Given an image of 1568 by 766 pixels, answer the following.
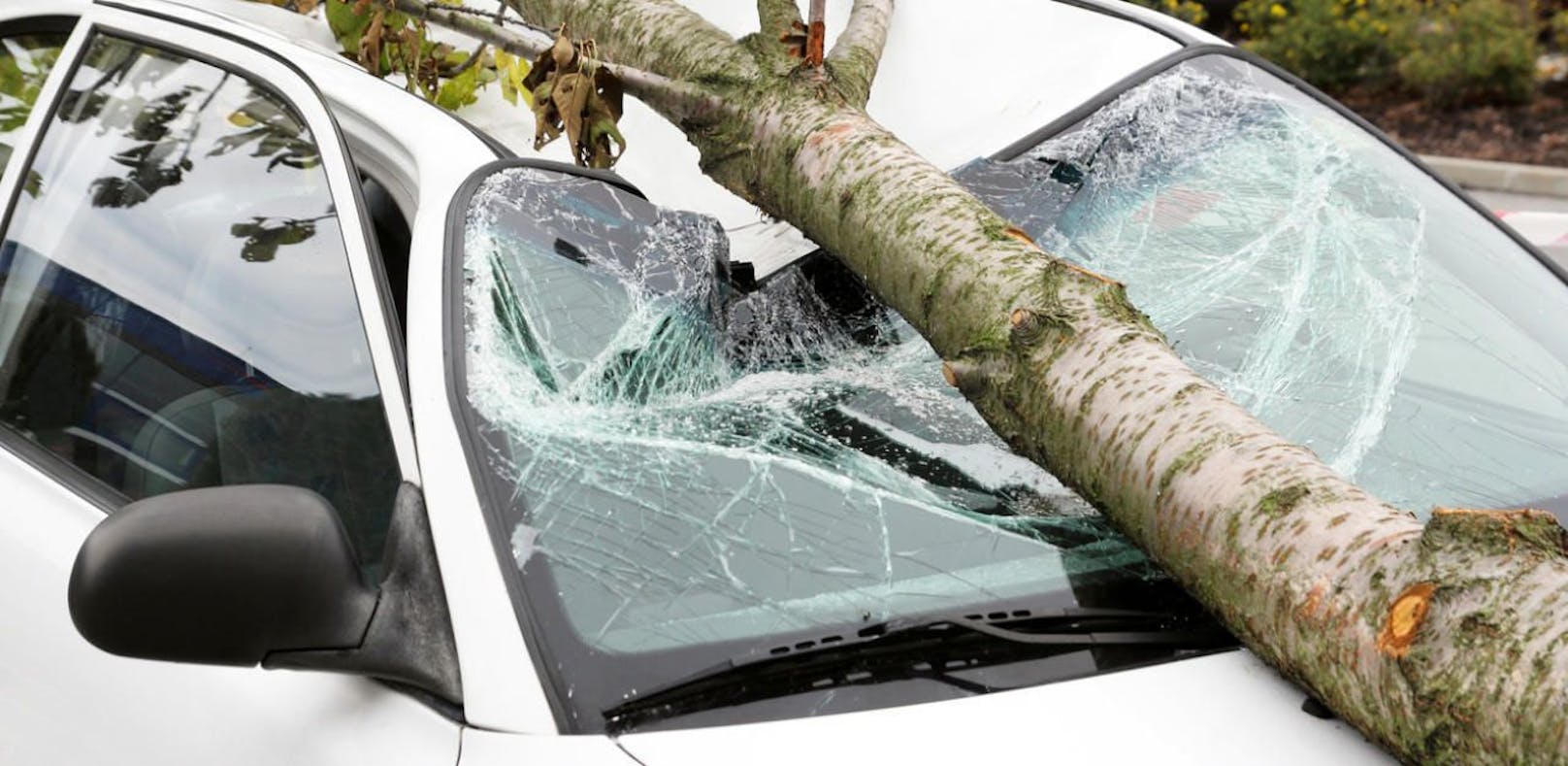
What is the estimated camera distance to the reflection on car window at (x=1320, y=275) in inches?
95.0

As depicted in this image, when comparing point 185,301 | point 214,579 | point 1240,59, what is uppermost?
point 1240,59

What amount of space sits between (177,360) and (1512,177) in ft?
29.0

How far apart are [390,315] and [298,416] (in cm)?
21

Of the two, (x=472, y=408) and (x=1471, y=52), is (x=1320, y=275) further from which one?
(x=1471, y=52)

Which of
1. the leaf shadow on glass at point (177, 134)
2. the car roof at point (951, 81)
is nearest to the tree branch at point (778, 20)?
the car roof at point (951, 81)

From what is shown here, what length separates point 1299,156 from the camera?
297cm

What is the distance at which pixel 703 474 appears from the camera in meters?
2.07

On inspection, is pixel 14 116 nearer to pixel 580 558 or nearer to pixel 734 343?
pixel 734 343

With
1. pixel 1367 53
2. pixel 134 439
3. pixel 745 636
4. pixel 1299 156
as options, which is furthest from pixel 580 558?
pixel 1367 53

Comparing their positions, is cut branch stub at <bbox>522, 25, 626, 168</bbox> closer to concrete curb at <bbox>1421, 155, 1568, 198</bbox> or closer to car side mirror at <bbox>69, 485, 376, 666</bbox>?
car side mirror at <bbox>69, 485, 376, 666</bbox>

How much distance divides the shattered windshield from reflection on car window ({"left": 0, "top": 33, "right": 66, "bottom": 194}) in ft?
3.93

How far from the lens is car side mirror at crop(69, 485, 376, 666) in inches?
70.7

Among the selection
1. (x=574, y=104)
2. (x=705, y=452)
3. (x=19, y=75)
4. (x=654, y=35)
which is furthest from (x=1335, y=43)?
(x=705, y=452)

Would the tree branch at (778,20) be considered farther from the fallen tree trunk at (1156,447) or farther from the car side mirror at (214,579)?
the car side mirror at (214,579)
